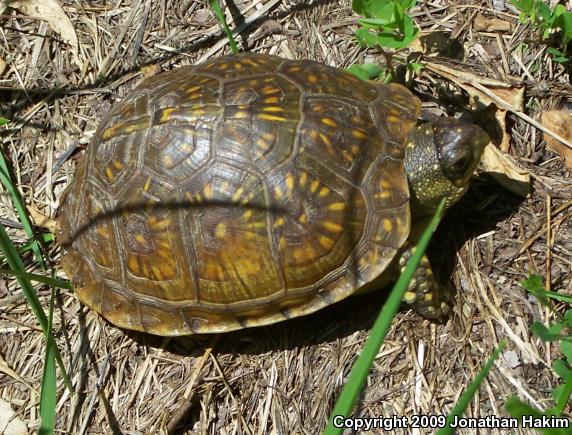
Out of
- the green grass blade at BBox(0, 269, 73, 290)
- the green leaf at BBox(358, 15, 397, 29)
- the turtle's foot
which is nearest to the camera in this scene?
the green grass blade at BBox(0, 269, 73, 290)

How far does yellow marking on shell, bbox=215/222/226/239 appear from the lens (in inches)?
85.5

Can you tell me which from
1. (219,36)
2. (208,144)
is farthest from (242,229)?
(219,36)

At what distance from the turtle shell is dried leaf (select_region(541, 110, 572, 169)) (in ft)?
2.25

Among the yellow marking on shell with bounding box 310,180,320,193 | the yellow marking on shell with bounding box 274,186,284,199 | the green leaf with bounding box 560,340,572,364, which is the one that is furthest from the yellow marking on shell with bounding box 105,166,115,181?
the green leaf with bounding box 560,340,572,364

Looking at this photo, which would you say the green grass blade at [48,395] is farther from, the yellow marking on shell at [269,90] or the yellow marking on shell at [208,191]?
the yellow marking on shell at [269,90]

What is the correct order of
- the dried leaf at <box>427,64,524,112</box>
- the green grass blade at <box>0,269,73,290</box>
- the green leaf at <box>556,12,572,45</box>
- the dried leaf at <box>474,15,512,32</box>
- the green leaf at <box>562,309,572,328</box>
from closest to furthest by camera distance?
the green grass blade at <box>0,269,73,290</box>, the green leaf at <box>562,309,572,328</box>, the green leaf at <box>556,12,572,45</box>, the dried leaf at <box>427,64,524,112</box>, the dried leaf at <box>474,15,512,32</box>

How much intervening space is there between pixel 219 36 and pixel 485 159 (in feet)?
4.77

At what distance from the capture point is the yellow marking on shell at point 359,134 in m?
2.24

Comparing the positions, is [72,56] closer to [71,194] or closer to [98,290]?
[71,194]

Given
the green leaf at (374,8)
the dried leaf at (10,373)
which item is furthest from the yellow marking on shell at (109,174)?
the green leaf at (374,8)

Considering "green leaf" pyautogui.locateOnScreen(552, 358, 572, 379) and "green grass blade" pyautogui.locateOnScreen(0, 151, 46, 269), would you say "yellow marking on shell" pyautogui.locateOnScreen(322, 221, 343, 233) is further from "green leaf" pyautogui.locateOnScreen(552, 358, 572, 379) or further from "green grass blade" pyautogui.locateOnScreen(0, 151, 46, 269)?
"green grass blade" pyautogui.locateOnScreen(0, 151, 46, 269)

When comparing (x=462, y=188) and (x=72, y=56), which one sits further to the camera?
(x=72, y=56)

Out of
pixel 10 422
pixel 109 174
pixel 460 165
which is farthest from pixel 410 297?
pixel 10 422

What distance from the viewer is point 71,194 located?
8.62 ft
